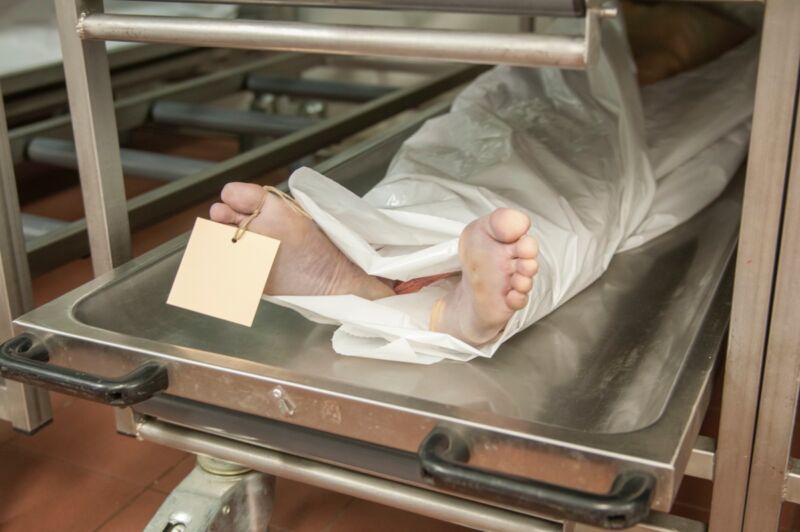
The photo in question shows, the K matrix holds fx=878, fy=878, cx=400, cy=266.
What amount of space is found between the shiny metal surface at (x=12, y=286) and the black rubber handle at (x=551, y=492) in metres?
0.53

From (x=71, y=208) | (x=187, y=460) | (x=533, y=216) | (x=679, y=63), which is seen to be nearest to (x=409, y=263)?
(x=533, y=216)

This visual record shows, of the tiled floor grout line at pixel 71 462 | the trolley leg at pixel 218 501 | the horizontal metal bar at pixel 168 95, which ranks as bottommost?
the tiled floor grout line at pixel 71 462

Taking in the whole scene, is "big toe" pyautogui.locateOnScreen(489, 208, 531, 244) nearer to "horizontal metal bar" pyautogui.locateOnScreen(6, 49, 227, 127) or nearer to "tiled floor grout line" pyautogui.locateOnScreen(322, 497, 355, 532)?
"tiled floor grout line" pyautogui.locateOnScreen(322, 497, 355, 532)

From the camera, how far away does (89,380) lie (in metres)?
0.68

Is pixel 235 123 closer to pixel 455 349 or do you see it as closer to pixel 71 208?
pixel 71 208

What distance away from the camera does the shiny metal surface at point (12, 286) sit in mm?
883

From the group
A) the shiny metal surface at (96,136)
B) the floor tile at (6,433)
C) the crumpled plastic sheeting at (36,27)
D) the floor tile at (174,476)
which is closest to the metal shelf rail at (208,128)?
the crumpled plastic sheeting at (36,27)

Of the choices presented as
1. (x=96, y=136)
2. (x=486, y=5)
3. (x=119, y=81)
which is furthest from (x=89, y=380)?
(x=119, y=81)

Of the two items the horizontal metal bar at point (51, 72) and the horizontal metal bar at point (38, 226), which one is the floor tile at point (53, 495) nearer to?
the horizontal metal bar at point (38, 226)

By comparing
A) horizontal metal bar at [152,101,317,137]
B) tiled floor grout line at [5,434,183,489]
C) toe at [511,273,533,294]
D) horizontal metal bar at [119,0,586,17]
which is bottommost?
tiled floor grout line at [5,434,183,489]

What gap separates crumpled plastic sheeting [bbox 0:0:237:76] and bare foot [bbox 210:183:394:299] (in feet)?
3.89

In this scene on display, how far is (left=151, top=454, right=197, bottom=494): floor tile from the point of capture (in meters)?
1.14

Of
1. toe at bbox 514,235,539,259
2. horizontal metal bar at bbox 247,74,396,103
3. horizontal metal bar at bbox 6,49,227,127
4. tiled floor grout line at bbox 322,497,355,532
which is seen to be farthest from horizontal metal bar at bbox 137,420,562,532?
horizontal metal bar at bbox 247,74,396,103

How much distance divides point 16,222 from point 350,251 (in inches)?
14.6
